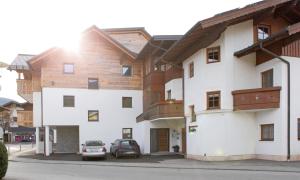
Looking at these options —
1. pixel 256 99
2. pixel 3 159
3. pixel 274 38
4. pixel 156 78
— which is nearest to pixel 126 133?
pixel 156 78

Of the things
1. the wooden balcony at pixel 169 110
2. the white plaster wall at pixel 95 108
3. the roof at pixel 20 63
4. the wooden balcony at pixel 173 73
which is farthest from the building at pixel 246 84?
the roof at pixel 20 63

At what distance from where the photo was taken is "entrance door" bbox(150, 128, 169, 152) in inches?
1212

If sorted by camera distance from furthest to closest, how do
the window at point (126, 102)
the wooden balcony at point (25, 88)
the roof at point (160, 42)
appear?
the wooden balcony at point (25, 88)
the window at point (126, 102)
the roof at point (160, 42)

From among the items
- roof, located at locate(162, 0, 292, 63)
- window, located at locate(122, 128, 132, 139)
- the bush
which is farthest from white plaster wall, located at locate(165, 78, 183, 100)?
the bush

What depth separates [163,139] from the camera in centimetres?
3134

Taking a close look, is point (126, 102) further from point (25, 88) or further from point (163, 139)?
point (25, 88)

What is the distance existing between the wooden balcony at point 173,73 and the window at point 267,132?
783 cm

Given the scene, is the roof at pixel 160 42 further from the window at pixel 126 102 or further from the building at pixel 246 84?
the window at pixel 126 102

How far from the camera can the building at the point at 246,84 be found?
64.5ft

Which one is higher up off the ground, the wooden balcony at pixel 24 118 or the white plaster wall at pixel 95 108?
the white plaster wall at pixel 95 108

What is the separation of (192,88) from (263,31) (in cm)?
556

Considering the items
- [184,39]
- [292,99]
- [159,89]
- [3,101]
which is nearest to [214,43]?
[184,39]

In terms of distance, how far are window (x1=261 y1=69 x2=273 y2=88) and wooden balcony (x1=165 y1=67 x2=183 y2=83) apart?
6.99 metres

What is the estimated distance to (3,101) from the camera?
66000mm
